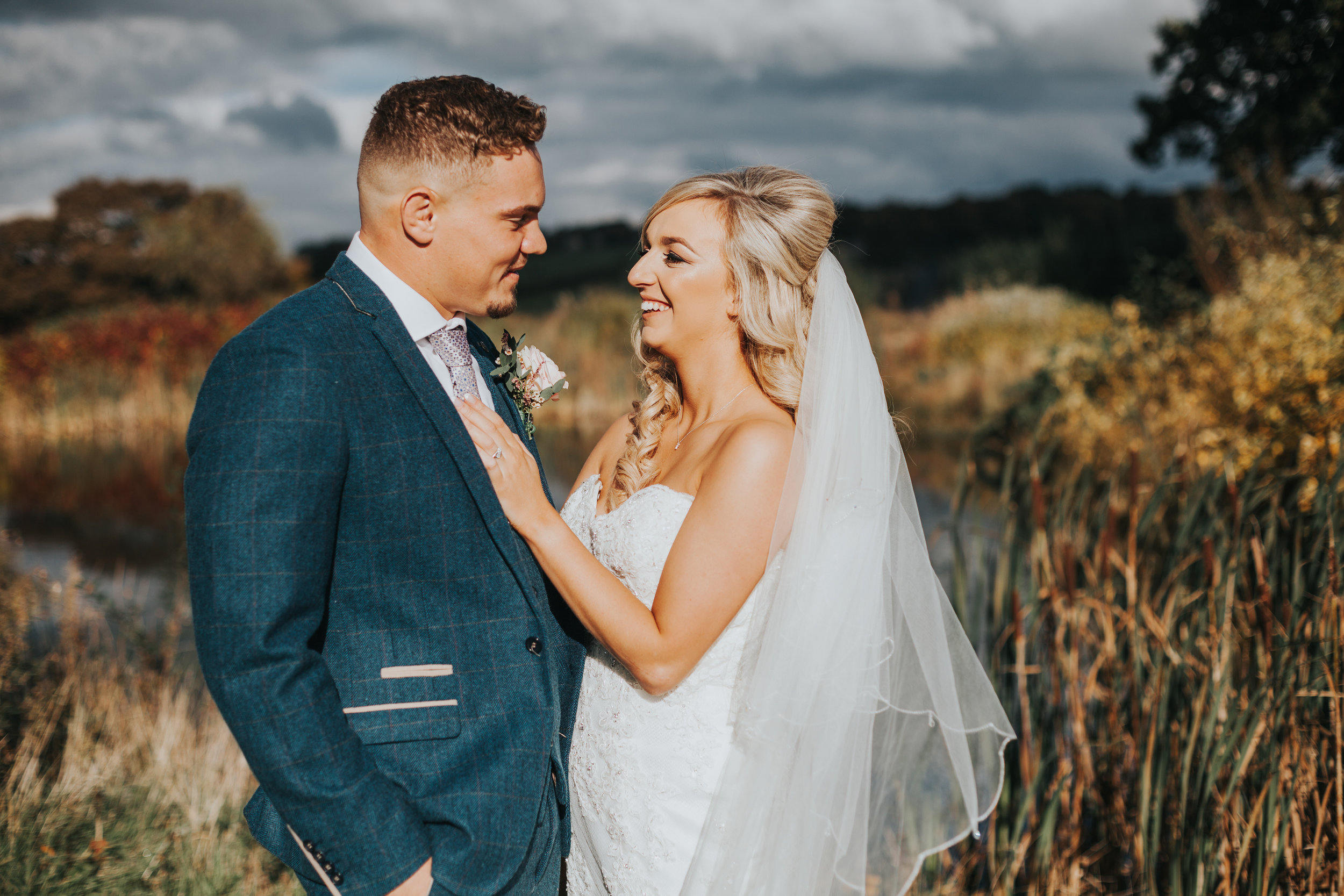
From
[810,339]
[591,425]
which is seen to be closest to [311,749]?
[810,339]

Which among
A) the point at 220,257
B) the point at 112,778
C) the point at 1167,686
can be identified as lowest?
the point at 112,778

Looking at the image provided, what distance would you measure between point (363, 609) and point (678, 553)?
73 centimetres

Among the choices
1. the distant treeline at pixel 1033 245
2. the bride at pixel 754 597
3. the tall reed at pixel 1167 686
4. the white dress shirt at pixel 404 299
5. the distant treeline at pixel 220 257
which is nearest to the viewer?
the white dress shirt at pixel 404 299

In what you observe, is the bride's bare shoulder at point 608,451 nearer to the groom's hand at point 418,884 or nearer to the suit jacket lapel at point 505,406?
the suit jacket lapel at point 505,406

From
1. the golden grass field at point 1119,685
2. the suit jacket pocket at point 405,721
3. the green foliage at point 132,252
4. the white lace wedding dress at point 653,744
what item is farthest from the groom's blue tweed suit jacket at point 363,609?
the green foliage at point 132,252

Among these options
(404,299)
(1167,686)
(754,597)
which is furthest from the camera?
(1167,686)

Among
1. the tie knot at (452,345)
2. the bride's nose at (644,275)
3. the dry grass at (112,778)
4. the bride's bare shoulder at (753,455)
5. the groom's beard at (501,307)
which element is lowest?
the dry grass at (112,778)

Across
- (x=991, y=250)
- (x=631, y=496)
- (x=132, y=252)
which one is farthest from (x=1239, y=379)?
(x=132, y=252)

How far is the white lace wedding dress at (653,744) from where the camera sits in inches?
86.6

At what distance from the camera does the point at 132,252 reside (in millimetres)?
27453

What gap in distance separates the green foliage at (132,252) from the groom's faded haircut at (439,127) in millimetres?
25273

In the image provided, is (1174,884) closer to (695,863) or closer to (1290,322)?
(695,863)

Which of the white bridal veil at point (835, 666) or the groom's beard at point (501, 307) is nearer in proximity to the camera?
the groom's beard at point (501, 307)

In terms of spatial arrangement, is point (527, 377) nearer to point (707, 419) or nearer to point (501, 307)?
point (501, 307)
